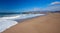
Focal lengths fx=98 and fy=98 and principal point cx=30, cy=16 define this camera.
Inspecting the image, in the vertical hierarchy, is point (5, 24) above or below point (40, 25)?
above

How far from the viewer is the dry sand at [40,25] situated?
3.92ft

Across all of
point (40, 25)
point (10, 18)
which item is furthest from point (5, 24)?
point (40, 25)

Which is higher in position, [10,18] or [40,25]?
[10,18]

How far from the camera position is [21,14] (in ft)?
4.29

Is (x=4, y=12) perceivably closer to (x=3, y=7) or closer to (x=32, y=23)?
(x=3, y=7)

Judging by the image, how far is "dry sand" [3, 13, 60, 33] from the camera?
1.19m

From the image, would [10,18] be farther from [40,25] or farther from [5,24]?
[40,25]

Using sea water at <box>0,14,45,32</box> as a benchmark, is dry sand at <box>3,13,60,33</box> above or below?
below

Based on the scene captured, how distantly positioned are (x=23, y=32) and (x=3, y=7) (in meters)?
0.44

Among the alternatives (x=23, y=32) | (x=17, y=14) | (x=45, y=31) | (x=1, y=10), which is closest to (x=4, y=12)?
(x=1, y=10)

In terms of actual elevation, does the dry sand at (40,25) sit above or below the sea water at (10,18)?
below

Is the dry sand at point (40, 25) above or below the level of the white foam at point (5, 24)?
below

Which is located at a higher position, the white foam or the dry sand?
the white foam

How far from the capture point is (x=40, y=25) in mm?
1232
